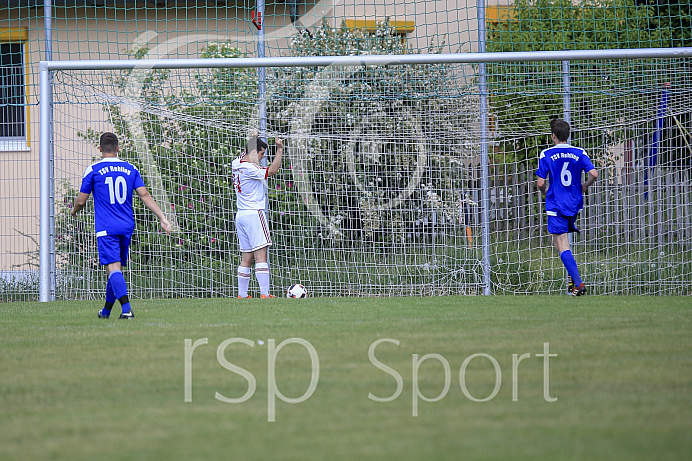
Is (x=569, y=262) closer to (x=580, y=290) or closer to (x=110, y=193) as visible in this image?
(x=580, y=290)

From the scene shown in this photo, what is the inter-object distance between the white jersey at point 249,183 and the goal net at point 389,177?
984 millimetres

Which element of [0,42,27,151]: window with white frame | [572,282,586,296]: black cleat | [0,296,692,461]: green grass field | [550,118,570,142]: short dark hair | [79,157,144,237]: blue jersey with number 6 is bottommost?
[0,296,692,461]: green grass field

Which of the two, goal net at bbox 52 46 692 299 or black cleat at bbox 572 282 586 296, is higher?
goal net at bbox 52 46 692 299

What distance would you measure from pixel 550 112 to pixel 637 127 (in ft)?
3.53

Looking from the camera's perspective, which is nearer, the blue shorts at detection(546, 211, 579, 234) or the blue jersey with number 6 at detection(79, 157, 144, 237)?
the blue jersey with number 6 at detection(79, 157, 144, 237)

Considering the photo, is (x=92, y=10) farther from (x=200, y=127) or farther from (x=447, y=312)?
(x=447, y=312)

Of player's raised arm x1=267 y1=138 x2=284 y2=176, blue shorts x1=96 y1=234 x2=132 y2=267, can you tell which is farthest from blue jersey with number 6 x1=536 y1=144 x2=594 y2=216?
blue shorts x1=96 y1=234 x2=132 y2=267

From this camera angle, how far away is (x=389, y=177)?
33.9 ft

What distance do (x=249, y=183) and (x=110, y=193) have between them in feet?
8.51

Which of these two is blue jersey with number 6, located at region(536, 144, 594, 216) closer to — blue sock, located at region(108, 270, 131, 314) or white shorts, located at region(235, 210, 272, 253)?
white shorts, located at region(235, 210, 272, 253)

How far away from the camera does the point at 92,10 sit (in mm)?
12117

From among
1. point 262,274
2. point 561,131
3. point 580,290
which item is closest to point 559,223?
point 580,290

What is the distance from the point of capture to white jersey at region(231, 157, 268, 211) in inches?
356

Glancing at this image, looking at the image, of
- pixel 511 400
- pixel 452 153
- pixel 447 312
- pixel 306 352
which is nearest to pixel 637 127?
pixel 452 153
